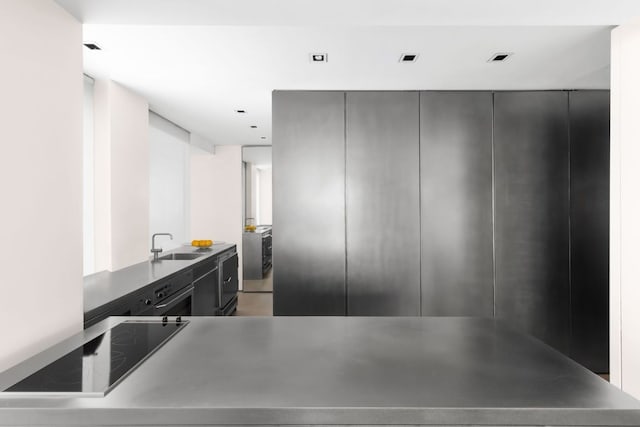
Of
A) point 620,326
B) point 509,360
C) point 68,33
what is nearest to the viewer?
point 509,360

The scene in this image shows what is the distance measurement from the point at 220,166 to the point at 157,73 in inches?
142

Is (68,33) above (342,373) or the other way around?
above

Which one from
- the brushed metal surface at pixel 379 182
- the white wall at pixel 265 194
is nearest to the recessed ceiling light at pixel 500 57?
the brushed metal surface at pixel 379 182

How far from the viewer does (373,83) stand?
3252mm

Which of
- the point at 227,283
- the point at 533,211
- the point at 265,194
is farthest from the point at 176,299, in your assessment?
the point at 265,194

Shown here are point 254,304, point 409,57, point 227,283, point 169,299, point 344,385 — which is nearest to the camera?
point 344,385

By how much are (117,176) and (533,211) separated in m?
3.64

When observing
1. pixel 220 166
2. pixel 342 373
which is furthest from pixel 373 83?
pixel 220 166

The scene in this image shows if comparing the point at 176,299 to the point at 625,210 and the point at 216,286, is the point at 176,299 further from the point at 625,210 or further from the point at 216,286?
the point at 625,210

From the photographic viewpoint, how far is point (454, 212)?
3.46 metres

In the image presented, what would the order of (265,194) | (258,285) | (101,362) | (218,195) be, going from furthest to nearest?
(265,194) < (258,285) < (218,195) < (101,362)

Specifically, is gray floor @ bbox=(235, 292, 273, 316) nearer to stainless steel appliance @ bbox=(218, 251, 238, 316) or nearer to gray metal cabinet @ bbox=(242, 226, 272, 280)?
stainless steel appliance @ bbox=(218, 251, 238, 316)

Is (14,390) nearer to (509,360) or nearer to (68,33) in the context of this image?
(68,33)

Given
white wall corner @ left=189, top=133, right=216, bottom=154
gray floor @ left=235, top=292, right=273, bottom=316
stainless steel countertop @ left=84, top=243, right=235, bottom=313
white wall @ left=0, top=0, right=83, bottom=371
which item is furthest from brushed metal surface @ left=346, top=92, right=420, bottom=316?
white wall corner @ left=189, top=133, right=216, bottom=154
